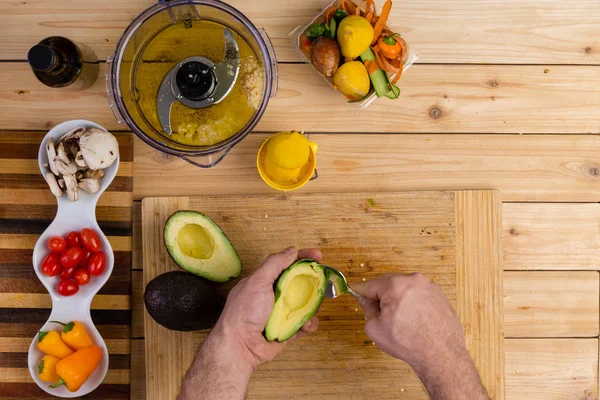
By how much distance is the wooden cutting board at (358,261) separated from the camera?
1055 mm

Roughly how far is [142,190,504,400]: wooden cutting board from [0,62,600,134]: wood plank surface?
154 millimetres

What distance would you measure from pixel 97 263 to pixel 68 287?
0.07 m

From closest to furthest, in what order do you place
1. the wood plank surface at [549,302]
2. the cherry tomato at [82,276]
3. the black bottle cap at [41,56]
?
the black bottle cap at [41,56]
the cherry tomato at [82,276]
the wood plank surface at [549,302]

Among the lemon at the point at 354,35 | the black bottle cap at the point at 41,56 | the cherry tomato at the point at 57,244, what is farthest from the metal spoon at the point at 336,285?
the black bottle cap at the point at 41,56

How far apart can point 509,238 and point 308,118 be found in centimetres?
49

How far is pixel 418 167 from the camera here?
3.56 feet

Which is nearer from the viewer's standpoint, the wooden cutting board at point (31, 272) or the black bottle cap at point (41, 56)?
the black bottle cap at point (41, 56)

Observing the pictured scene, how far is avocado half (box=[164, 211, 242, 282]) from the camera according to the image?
0.98 m

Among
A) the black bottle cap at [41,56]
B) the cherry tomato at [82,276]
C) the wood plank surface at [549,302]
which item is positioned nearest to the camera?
the black bottle cap at [41,56]

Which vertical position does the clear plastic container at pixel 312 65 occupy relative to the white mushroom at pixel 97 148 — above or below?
above

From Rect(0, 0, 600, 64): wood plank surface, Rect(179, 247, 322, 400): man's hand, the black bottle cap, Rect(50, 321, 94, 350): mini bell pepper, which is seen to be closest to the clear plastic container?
Rect(0, 0, 600, 64): wood plank surface

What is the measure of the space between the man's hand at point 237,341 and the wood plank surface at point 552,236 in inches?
19.0

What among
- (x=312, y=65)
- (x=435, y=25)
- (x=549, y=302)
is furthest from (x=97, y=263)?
(x=549, y=302)

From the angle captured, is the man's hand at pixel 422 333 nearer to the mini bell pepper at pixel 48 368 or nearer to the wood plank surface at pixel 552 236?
the wood plank surface at pixel 552 236
